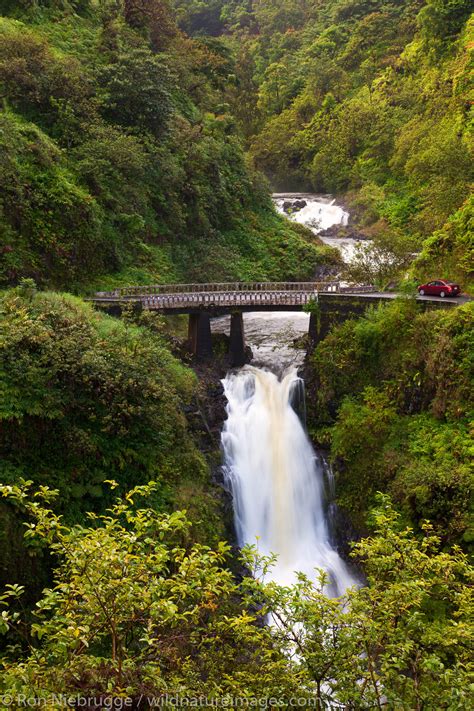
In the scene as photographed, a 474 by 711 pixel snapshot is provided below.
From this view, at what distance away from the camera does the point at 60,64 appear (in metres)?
29.0

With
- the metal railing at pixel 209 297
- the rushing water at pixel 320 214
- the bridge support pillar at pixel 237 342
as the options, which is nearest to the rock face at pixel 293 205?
the rushing water at pixel 320 214

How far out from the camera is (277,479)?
21.1 metres

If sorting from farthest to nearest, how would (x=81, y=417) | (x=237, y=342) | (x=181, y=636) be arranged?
(x=237, y=342), (x=81, y=417), (x=181, y=636)

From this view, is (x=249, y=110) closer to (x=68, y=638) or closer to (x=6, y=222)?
(x=6, y=222)

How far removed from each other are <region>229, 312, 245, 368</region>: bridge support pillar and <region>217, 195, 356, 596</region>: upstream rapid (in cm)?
68

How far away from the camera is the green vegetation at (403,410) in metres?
16.5

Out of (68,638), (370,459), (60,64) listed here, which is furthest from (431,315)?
(60,64)

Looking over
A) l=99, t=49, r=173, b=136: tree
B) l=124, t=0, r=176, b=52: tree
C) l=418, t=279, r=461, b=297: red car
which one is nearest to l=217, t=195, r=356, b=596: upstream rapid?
l=418, t=279, r=461, b=297: red car

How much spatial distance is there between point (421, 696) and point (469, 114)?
4434 centimetres

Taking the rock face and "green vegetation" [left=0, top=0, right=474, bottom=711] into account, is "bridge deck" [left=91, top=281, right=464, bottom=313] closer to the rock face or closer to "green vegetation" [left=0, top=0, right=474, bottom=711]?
"green vegetation" [left=0, top=0, right=474, bottom=711]

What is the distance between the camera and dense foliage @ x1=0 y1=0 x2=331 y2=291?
24.4 meters

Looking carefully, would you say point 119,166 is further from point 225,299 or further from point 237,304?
point 237,304

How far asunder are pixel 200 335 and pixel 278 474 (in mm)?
8105

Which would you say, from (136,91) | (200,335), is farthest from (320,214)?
(200,335)
